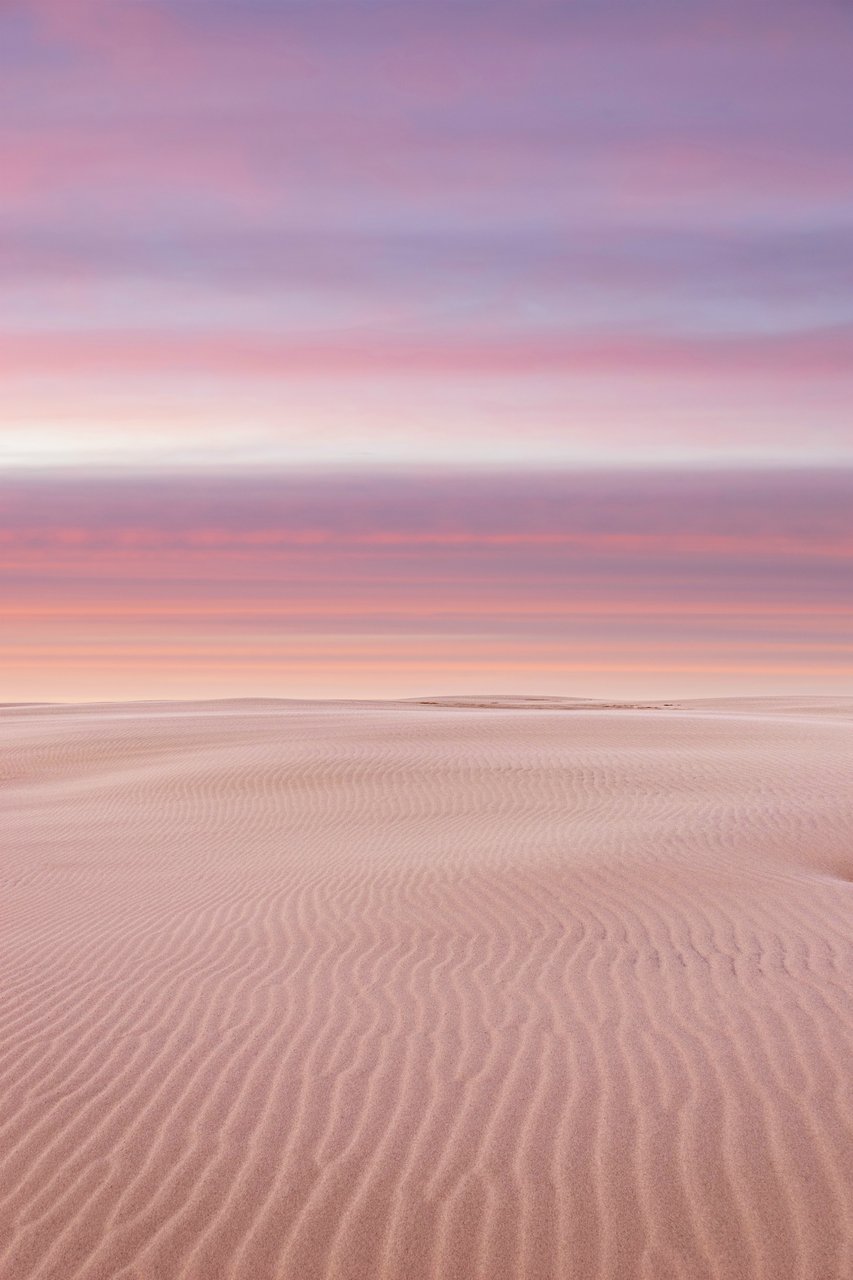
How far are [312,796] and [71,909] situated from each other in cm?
947

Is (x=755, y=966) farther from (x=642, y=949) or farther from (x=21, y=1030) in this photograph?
(x=21, y=1030)

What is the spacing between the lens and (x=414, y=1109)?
18.3 ft

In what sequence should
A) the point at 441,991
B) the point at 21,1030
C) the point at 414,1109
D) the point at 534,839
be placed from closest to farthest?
1. the point at 414,1109
2. the point at 21,1030
3. the point at 441,991
4. the point at 534,839

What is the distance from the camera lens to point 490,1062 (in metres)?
6.20

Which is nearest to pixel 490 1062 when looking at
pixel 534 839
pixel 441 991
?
pixel 441 991

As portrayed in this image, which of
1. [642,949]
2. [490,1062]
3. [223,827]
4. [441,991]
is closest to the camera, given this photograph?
[490,1062]

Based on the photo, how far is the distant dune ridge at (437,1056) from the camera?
176 inches

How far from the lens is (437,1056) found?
250 inches

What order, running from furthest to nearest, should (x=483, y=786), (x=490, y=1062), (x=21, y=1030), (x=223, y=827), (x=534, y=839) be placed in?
(x=483, y=786) → (x=223, y=827) → (x=534, y=839) → (x=21, y=1030) → (x=490, y=1062)

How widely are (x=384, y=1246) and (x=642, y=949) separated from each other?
4.72 meters

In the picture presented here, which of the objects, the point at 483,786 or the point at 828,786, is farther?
the point at 483,786

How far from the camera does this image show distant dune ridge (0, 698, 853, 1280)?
4.48 m

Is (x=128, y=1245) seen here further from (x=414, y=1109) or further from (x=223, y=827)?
(x=223, y=827)

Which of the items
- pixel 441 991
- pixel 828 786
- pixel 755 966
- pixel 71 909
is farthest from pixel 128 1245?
pixel 828 786
